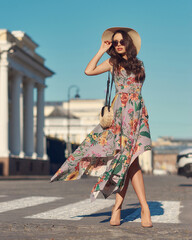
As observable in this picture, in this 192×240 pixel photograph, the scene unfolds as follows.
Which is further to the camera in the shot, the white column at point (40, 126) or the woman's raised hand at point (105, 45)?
the white column at point (40, 126)

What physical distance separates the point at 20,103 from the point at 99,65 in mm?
53669

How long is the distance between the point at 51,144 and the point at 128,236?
72.3m

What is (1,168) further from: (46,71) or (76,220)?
(76,220)

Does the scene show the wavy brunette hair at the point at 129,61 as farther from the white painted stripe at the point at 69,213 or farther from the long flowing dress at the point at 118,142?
the white painted stripe at the point at 69,213

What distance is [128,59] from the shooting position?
21.7ft

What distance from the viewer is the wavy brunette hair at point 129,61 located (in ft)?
21.7

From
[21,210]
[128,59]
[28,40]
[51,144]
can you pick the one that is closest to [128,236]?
[128,59]

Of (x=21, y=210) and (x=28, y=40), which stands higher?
(x=28, y=40)

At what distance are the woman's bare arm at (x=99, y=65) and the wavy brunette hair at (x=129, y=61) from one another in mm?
69

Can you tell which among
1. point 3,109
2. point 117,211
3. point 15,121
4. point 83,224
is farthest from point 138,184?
point 15,121

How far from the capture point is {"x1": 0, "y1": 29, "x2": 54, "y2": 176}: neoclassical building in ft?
176

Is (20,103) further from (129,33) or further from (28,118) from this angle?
(129,33)

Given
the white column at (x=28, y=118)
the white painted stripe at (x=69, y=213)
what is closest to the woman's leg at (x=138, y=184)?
the white painted stripe at (x=69, y=213)

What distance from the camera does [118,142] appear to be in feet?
21.1
